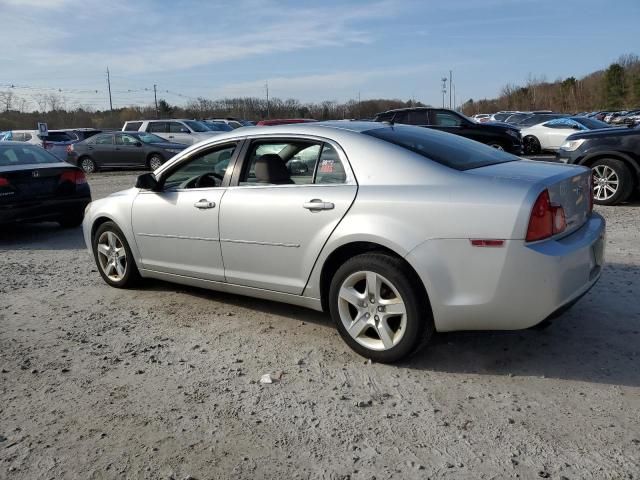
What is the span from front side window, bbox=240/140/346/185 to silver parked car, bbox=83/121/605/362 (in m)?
0.01

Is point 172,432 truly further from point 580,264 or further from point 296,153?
point 580,264

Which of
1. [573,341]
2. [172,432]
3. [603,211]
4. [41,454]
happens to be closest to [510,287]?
[573,341]

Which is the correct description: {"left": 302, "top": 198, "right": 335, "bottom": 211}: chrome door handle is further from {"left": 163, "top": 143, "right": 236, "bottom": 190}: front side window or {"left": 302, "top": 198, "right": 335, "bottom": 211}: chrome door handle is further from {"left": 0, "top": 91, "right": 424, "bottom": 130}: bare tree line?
{"left": 0, "top": 91, "right": 424, "bottom": 130}: bare tree line

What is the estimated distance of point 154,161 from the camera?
19844 millimetres

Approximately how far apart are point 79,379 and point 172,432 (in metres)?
1.02

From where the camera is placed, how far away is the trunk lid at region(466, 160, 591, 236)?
3.42 metres

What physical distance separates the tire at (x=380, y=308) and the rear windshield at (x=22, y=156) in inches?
264

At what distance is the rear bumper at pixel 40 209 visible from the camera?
8.13 meters

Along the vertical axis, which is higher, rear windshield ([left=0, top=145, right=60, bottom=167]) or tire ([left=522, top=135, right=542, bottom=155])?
rear windshield ([left=0, top=145, right=60, bottom=167])

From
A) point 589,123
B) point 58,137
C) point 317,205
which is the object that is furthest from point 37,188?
point 58,137

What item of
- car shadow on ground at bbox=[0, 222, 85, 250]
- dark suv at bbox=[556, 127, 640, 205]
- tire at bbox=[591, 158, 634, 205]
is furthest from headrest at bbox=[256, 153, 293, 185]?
tire at bbox=[591, 158, 634, 205]

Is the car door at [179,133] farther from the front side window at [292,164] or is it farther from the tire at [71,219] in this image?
the front side window at [292,164]

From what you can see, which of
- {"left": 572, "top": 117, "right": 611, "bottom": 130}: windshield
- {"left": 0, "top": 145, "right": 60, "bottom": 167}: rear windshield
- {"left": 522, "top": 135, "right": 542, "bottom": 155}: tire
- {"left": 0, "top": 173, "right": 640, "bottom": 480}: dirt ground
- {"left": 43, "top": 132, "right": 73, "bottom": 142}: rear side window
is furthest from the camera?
{"left": 43, "top": 132, "right": 73, "bottom": 142}: rear side window

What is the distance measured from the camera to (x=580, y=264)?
3.47 metres
